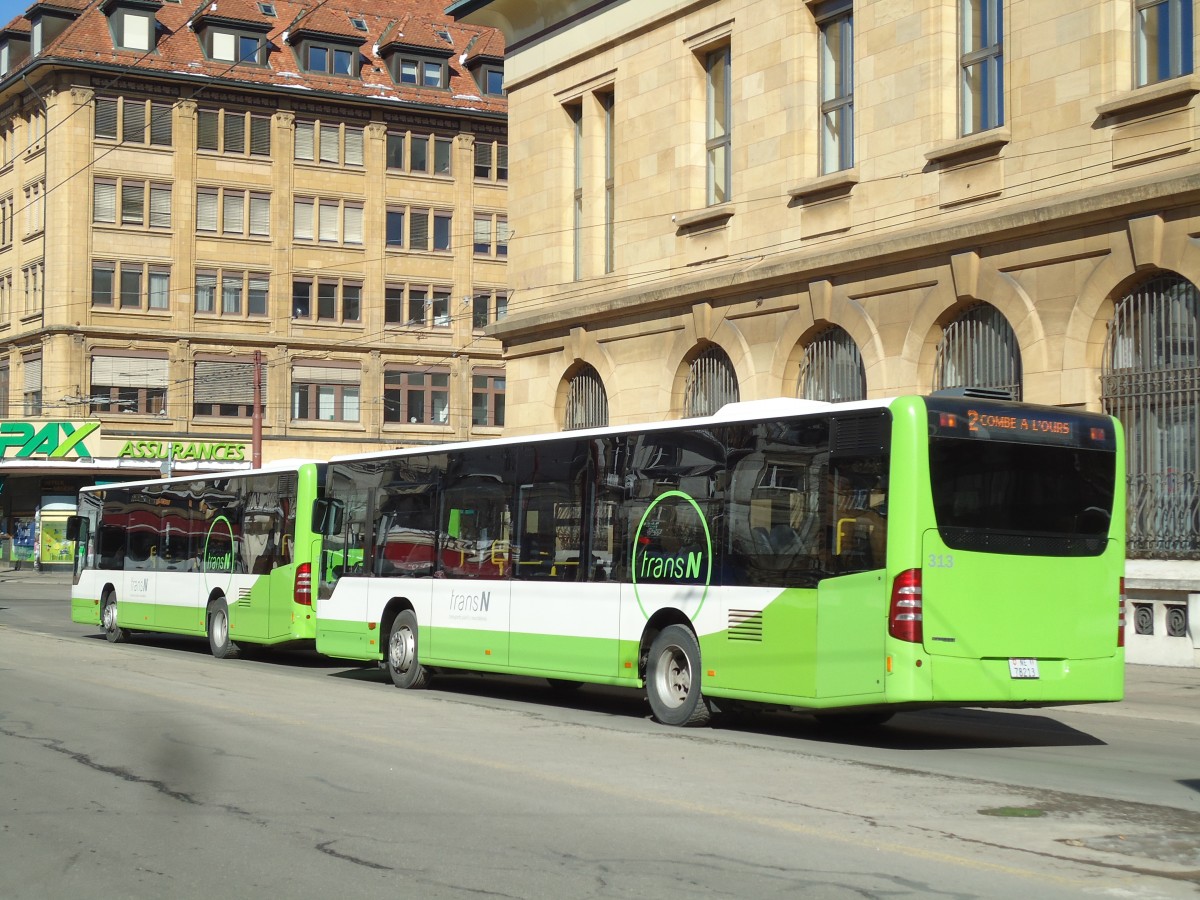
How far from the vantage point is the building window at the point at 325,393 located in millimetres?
66000

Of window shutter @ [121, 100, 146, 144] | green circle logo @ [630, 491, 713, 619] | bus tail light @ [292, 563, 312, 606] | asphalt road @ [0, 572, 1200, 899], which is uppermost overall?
window shutter @ [121, 100, 146, 144]

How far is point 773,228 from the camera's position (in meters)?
27.1

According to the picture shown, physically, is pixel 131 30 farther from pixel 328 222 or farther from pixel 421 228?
pixel 421 228

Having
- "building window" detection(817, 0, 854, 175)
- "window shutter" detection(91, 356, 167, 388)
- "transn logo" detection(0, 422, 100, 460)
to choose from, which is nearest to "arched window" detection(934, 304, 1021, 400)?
"building window" detection(817, 0, 854, 175)

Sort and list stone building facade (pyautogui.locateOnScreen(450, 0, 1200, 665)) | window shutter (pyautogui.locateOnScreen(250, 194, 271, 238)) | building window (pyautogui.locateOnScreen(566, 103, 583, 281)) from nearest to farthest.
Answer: stone building facade (pyautogui.locateOnScreen(450, 0, 1200, 665)), building window (pyautogui.locateOnScreen(566, 103, 583, 281)), window shutter (pyautogui.locateOnScreen(250, 194, 271, 238))

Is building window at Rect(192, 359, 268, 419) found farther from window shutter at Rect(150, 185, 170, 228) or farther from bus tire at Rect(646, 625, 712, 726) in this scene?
bus tire at Rect(646, 625, 712, 726)

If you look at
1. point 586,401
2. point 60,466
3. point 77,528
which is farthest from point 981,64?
point 60,466

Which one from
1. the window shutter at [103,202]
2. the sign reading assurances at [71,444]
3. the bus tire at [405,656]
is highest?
the window shutter at [103,202]

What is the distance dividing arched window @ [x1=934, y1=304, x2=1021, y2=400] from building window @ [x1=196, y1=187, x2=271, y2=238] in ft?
149

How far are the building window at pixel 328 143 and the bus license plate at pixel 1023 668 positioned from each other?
56298 mm

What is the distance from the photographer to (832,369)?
2633cm

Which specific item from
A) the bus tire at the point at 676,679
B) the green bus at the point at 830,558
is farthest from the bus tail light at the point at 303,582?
the bus tire at the point at 676,679

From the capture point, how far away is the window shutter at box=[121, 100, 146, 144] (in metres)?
63.0

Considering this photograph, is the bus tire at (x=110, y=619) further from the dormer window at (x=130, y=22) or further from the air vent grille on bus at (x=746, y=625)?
the dormer window at (x=130, y=22)
